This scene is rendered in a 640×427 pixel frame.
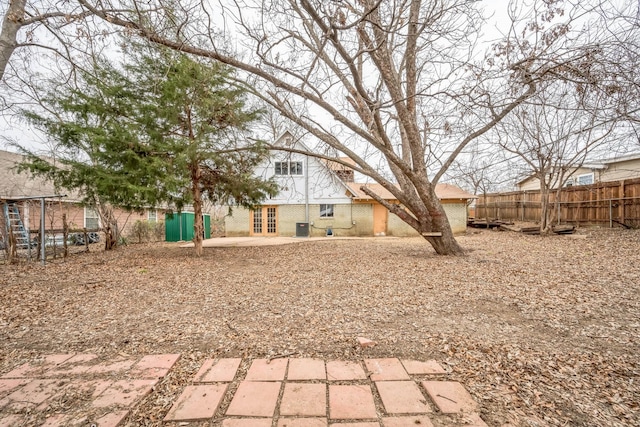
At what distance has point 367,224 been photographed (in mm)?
15797

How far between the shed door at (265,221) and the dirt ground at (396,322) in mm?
10173

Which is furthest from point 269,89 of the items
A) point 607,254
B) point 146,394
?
point 607,254

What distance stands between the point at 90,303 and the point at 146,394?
284 centimetres

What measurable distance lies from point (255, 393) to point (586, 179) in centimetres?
2226

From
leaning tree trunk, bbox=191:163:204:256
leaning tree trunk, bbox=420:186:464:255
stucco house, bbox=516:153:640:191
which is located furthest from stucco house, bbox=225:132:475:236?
leaning tree trunk, bbox=420:186:464:255

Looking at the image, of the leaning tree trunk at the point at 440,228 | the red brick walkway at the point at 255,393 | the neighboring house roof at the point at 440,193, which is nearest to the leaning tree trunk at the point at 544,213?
the neighboring house roof at the point at 440,193

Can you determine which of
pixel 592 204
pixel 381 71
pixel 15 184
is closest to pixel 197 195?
pixel 381 71

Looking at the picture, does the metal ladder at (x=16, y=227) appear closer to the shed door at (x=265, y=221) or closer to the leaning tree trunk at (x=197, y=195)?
the leaning tree trunk at (x=197, y=195)

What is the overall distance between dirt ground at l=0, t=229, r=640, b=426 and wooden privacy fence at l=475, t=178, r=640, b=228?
7896 millimetres

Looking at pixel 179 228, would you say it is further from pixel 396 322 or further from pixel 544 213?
pixel 544 213

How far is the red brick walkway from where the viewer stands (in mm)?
1588

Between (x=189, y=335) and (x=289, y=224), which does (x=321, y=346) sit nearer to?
(x=189, y=335)

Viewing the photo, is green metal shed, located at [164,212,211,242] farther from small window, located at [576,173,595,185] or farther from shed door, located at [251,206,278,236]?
small window, located at [576,173,595,185]

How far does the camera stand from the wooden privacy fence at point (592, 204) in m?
11.2
